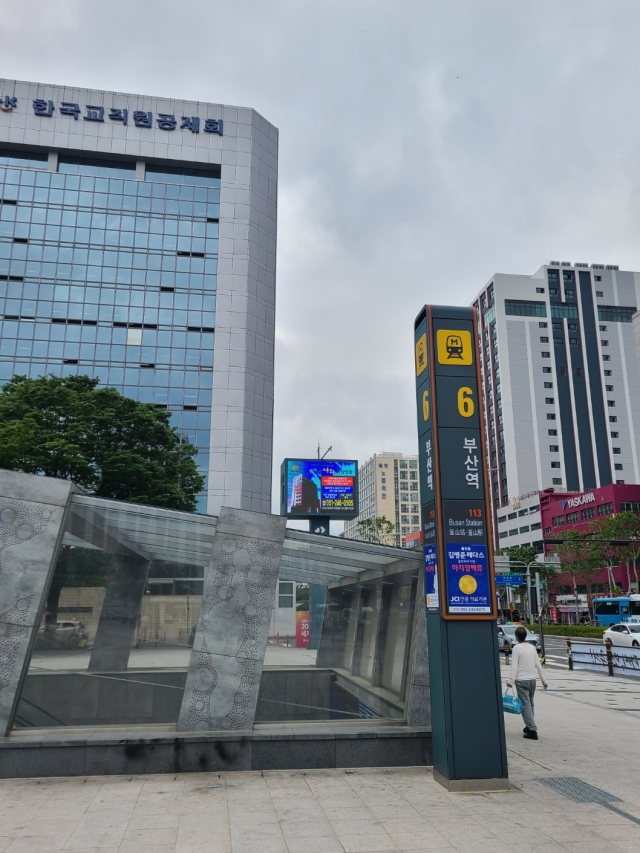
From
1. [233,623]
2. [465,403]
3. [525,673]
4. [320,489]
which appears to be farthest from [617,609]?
[233,623]

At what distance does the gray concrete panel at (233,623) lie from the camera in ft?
30.4

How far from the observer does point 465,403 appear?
29.9 feet

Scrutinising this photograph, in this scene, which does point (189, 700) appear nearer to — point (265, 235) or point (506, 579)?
point (506, 579)

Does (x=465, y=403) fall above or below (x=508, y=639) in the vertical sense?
above

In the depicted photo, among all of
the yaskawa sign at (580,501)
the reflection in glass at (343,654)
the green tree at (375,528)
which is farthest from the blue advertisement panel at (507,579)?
the green tree at (375,528)

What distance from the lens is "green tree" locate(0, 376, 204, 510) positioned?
31.3m

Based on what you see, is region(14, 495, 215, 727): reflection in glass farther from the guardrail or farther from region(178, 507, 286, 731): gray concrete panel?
the guardrail

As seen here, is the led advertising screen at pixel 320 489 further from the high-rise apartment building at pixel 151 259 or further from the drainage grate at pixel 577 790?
the drainage grate at pixel 577 790

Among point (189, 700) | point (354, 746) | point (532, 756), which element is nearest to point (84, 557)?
point (189, 700)

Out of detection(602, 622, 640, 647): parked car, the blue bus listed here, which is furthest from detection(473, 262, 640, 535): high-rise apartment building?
detection(602, 622, 640, 647): parked car

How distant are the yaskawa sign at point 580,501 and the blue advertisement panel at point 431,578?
76.8 metres

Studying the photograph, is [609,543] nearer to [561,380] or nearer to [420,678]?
[561,380]

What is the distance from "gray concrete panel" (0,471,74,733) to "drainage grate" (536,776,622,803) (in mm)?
7293

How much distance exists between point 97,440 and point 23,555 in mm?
25716
